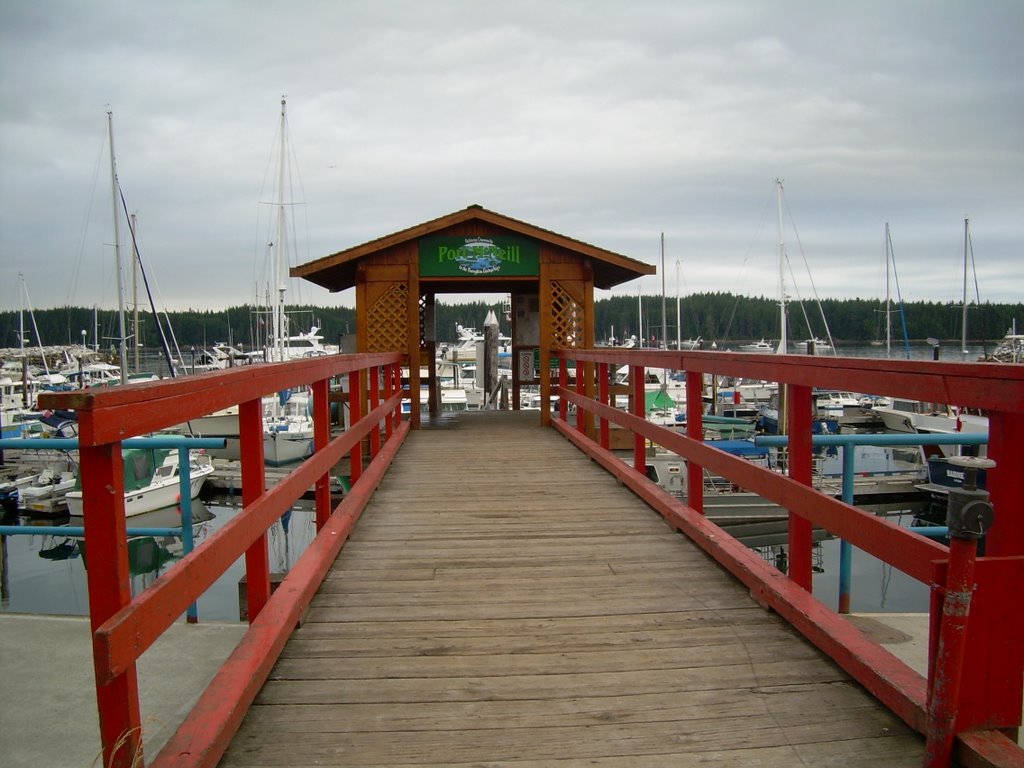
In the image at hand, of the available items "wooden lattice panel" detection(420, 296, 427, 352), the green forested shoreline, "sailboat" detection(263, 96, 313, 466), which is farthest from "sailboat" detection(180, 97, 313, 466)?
the green forested shoreline

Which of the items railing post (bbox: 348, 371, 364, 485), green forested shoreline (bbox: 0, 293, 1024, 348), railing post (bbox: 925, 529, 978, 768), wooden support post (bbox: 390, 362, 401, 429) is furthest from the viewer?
green forested shoreline (bbox: 0, 293, 1024, 348)

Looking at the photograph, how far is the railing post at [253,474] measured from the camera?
127 inches

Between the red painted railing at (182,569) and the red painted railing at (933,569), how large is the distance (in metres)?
2.29

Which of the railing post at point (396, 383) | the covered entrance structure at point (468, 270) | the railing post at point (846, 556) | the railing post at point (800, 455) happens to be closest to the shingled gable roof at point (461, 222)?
the covered entrance structure at point (468, 270)

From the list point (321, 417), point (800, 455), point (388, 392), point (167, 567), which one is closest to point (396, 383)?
point (388, 392)

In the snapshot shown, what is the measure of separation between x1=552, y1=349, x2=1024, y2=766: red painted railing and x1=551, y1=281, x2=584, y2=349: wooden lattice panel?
7644 mm

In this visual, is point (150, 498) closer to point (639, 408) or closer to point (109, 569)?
point (639, 408)

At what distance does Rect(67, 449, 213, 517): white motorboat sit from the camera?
1967cm

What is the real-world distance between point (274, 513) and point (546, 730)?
1.54 meters

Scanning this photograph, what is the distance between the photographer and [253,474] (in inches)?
127

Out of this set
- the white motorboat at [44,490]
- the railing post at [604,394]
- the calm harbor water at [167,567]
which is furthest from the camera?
the white motorboat at [44,490]

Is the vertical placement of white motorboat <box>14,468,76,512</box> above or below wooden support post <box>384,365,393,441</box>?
below

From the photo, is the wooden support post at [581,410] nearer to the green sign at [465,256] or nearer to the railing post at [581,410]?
the railing post at [581,410]

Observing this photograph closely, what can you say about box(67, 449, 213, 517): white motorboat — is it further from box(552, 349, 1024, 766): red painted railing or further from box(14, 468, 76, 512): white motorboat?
box(552, 349, 1024, 766): red painted railing
